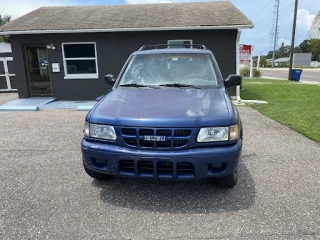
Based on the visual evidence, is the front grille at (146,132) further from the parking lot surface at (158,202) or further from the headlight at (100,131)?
the parking lot surface at (158,202)

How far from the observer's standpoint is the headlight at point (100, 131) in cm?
293

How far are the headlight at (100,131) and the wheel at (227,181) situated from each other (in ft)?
4.67

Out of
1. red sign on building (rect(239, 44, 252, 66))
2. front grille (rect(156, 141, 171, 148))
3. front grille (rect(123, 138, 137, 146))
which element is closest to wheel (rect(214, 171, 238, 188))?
front grille (rect(156, 141, 171, 148))

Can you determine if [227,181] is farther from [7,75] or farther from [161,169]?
[7,75]

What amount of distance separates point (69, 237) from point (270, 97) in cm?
1117

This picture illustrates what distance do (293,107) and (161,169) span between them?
7988mm

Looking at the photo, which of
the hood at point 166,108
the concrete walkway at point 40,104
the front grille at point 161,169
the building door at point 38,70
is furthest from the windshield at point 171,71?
the building door at point 38,70

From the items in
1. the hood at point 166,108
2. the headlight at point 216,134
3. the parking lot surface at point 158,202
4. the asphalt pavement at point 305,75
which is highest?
the hood at point 166,108

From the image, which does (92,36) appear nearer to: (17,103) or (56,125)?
(17,103)

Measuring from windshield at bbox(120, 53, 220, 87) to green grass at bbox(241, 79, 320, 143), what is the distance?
10.2 ft

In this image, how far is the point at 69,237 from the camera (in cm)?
252

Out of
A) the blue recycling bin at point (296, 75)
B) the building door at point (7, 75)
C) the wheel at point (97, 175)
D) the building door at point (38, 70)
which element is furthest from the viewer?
the blue recycling bin at point (296, 75)

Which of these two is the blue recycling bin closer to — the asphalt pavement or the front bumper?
the asphalt pavement

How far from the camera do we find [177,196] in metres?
3.21
